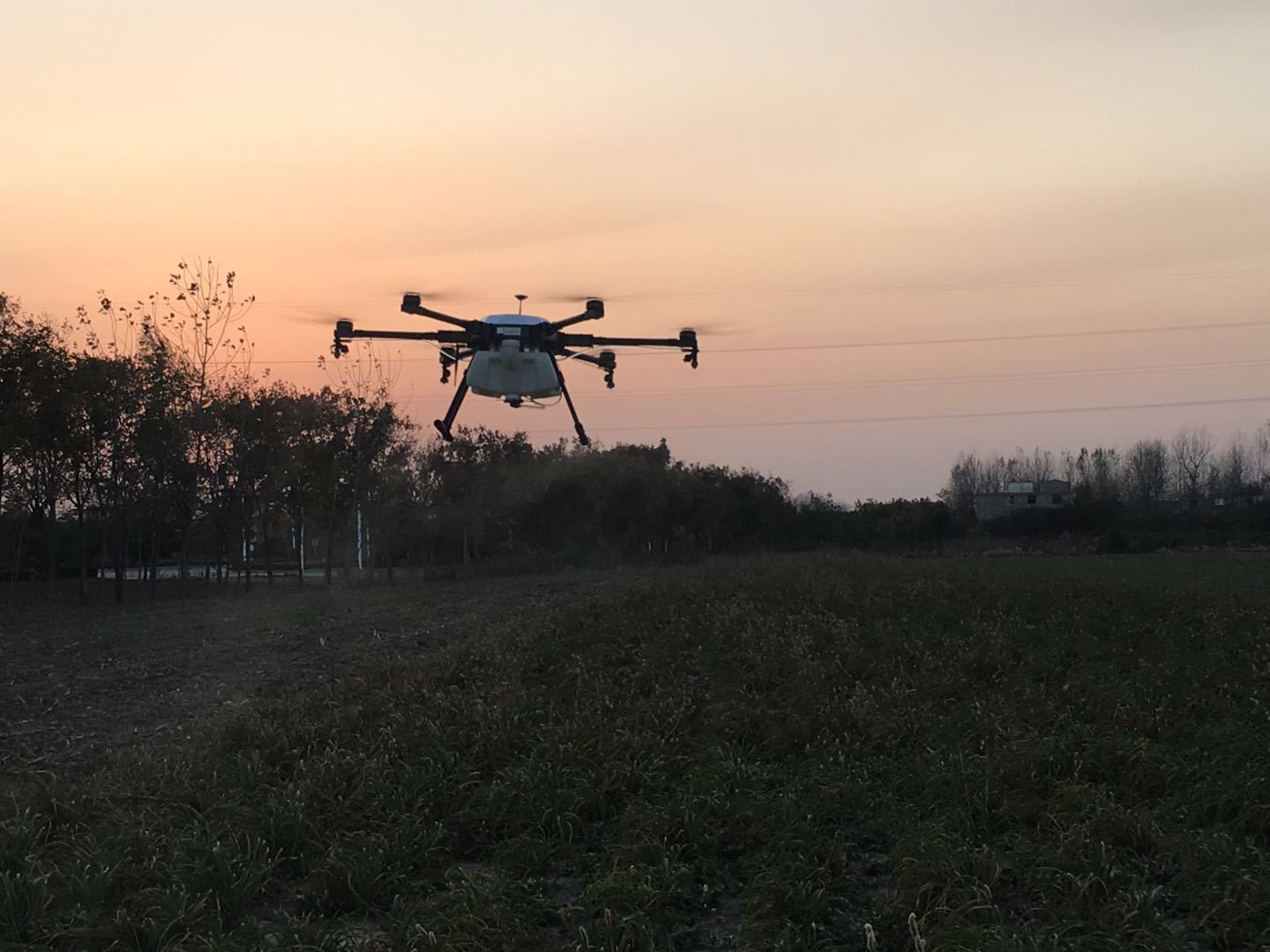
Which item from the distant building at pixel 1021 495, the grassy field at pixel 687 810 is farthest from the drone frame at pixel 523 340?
the distant building at pixel 1021 495

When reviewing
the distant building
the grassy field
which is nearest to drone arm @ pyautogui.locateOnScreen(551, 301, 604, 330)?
A: the grassy field

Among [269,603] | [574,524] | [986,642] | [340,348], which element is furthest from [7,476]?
[986,642]

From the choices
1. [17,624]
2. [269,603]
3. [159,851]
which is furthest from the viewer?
[269,603]

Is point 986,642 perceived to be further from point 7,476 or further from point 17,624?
point 7,476

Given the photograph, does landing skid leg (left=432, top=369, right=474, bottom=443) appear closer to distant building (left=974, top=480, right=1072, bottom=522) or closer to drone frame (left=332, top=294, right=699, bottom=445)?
drone frame (left=332, top=294, right=699, bottom=445)

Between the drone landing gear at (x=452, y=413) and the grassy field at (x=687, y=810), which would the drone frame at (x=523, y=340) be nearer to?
the drone landing gear at (x=452, y=413)

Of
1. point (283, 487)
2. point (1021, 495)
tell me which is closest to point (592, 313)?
point (283, 487)

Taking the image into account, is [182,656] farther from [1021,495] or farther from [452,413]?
[1021,495]

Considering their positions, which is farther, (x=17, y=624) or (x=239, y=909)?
(x=17, y=624)
